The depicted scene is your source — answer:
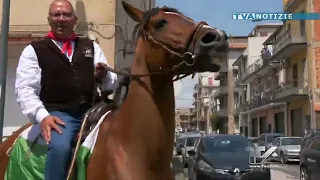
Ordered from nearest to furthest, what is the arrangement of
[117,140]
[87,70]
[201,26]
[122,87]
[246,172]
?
1. [201,26]
2. [117,140]
3. [122,87]
4. [87,70]
5. [246,172]

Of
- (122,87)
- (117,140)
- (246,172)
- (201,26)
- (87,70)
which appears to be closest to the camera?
(201,26)

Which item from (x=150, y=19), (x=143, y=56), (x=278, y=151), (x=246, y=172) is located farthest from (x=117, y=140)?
(x=278, y=151)

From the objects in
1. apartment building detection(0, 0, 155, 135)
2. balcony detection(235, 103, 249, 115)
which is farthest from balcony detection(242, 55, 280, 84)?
apartment building detection(0, 0, 155, 135)

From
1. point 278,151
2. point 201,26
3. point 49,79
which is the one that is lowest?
point 278,151

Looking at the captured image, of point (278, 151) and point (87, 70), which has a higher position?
point (87, 70)

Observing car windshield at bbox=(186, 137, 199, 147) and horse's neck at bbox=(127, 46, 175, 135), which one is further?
car windshield at bbox=(186, 137, 199, 147)

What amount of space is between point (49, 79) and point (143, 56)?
0.81 meters

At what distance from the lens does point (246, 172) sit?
12398mm

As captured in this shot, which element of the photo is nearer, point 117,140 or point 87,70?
point 117,140

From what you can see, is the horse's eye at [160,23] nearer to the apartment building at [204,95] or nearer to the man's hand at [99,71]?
the man's hand at [99,71]

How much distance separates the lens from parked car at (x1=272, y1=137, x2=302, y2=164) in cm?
2797

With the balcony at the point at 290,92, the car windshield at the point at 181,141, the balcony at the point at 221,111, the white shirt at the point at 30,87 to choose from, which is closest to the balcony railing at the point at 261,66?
the balcony at the point at 290,92

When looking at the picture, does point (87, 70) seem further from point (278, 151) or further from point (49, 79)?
A: point (278, 151)

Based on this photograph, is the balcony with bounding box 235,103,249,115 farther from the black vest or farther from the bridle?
the bridle
